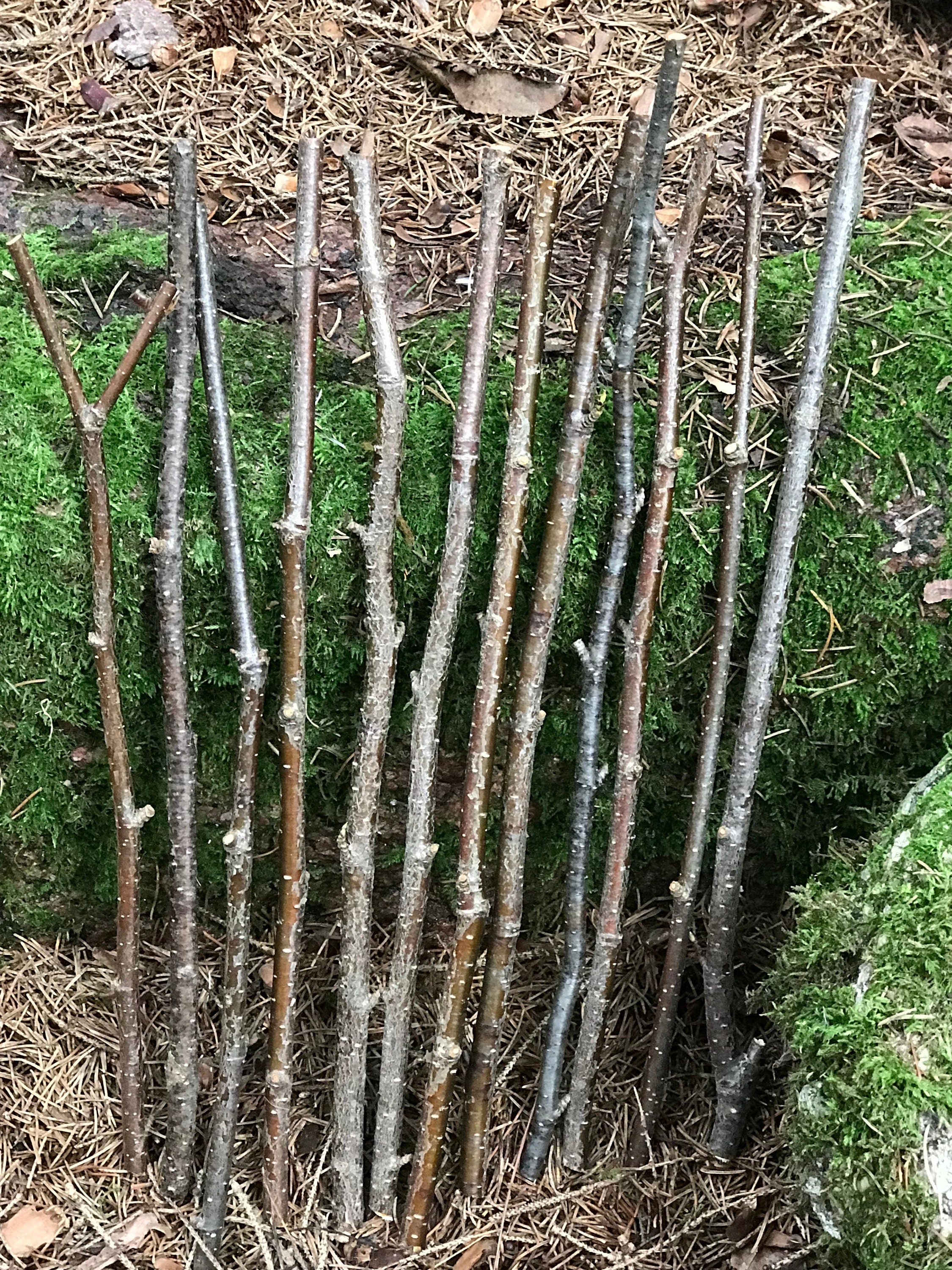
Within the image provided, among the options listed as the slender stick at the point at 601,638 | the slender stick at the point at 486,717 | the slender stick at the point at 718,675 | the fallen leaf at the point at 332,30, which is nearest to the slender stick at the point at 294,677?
the slender stick at the point at 486,717

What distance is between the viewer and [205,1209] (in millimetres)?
2350

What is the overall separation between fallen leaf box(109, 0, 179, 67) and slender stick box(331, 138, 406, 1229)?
1273 millimetres

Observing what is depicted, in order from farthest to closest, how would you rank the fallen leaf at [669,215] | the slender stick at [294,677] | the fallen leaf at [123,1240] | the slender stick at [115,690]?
the fallen leaf at [669,215] < the fallen leaf at [123,1240] < the slender stick at [294,677] < the slender stick at [115,690]

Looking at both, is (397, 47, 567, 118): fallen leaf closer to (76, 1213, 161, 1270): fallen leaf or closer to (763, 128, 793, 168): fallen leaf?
(763, 128, 793, 168): fallen leaf

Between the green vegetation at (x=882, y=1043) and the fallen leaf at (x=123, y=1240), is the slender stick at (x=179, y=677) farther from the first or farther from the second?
the green vegetation at (x=882, y=1043)

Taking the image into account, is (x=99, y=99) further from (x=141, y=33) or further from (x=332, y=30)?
(x=332, y=30)

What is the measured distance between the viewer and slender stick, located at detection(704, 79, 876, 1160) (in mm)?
2213

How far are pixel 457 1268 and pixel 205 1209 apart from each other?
0.61 meters

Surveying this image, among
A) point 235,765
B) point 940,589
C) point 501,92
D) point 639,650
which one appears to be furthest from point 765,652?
point 501,92

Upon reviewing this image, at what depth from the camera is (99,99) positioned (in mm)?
2984

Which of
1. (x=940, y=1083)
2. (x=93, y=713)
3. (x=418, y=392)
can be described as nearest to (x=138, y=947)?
(x=93, y=713)

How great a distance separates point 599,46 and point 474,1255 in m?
3.39

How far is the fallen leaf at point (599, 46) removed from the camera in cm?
305

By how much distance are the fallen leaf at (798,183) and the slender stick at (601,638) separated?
67 cm
